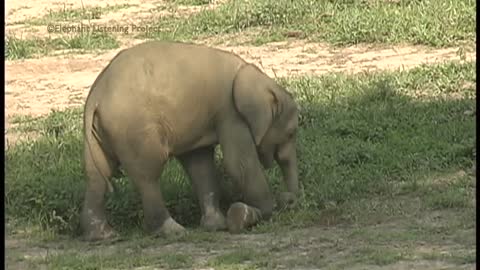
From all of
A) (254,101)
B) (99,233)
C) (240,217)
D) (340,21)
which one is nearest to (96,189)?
(99,233)

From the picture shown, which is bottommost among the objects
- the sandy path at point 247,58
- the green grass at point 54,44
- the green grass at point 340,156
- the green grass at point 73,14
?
the green grass at point 73,14

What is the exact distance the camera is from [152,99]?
22.4 ft

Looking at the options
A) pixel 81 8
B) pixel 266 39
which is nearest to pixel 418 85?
pixel 266 39

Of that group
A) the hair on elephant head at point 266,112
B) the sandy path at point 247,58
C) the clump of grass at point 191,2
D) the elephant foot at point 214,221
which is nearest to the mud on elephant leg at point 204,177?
the elephant foot at point 214,221

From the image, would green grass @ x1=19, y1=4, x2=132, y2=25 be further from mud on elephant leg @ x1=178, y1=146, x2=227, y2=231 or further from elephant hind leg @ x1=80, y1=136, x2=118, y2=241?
elephant hind leg @ x1=80, y1=136, x2=118, y2=241

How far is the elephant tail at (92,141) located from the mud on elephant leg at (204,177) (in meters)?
0.51

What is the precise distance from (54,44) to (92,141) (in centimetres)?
639

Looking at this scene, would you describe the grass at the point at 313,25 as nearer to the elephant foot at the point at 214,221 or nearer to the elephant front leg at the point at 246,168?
the elephant front leg at the point at 246,168

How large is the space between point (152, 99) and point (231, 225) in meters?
0.80

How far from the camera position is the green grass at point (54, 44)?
1280 centimetres

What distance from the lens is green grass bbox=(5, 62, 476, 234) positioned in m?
7.27

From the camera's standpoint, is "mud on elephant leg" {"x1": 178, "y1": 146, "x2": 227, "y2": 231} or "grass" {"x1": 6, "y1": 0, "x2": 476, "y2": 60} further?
"grass" {"x1": 6, "y1": 0, "x2": 476, "y2": 60}

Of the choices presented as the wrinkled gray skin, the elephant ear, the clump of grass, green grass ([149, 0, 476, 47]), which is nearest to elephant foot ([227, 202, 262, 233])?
the wrinkled gray skin

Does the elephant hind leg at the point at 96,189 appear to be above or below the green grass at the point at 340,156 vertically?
above
